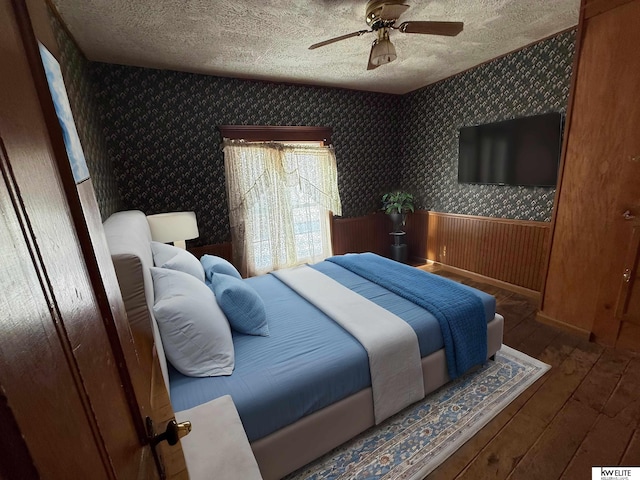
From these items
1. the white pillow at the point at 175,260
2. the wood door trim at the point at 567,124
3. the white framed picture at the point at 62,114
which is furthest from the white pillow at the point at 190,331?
the wood door trim at the point at 567,124

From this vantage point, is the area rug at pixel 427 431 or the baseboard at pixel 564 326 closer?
the area rug at pixel 427 431

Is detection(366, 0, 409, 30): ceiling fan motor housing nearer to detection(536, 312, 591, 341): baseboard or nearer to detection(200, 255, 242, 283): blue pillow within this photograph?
detection(200, 255, 242, 283): blue pillow

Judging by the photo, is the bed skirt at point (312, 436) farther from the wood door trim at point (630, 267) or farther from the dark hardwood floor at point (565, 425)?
the wood door trim at point (630, 267)

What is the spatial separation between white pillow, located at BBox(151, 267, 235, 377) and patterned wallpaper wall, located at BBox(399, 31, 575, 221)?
Answer: 130 inches

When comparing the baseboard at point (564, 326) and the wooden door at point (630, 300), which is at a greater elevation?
the wooden door at point (630, 300)

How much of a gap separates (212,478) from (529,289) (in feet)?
11.4

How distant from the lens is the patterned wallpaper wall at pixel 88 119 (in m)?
1.81

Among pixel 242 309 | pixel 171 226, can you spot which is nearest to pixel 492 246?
pixel 242 309

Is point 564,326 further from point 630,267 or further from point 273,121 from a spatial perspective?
point 273,121

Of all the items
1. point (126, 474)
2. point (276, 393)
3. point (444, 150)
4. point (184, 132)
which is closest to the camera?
point (126, 474)

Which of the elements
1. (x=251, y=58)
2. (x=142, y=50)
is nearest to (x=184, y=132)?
(x=142, y=50)

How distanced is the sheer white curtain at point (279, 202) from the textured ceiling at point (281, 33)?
2.93 feet

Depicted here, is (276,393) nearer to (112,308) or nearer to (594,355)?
(112,308)

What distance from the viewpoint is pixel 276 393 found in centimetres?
129
